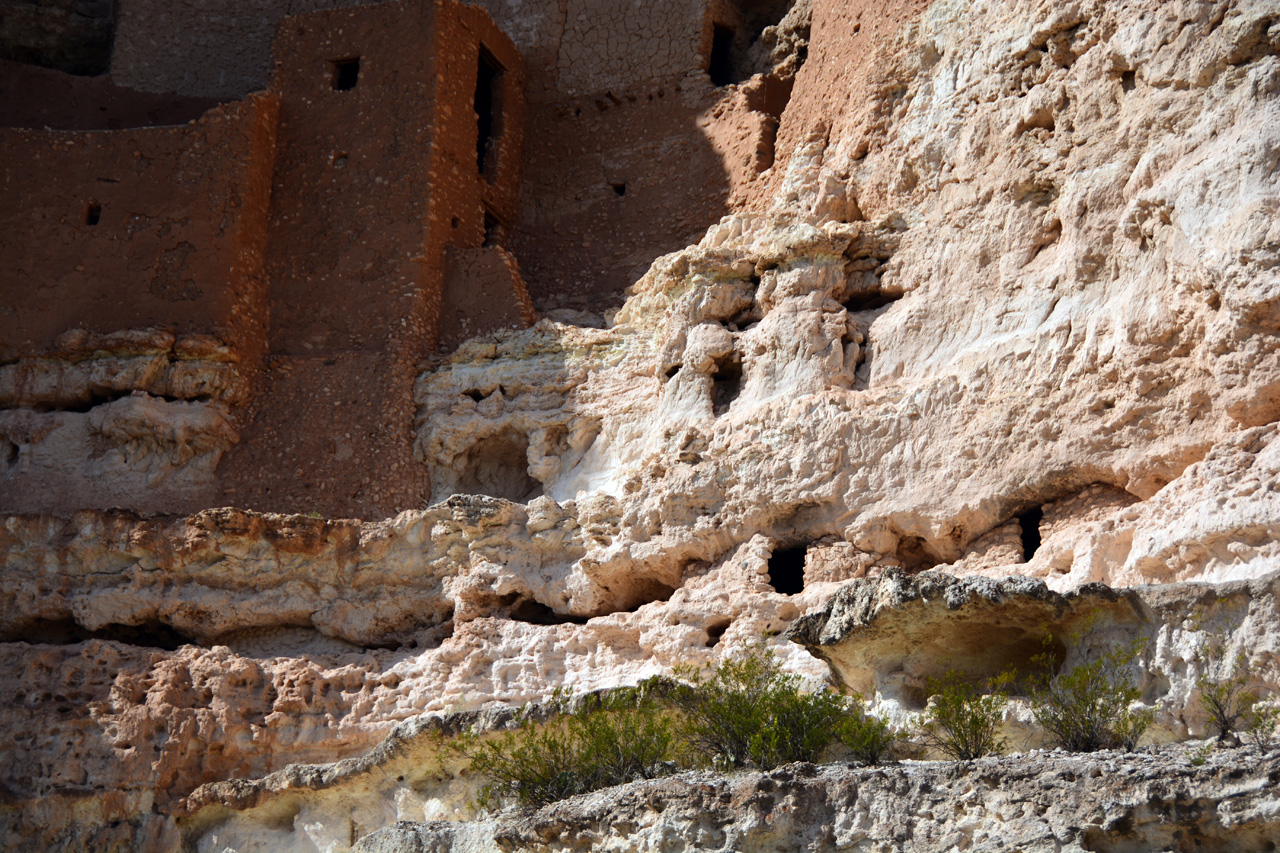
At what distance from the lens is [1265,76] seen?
31.1ft

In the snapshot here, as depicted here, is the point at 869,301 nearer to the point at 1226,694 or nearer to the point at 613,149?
the point at 613,149

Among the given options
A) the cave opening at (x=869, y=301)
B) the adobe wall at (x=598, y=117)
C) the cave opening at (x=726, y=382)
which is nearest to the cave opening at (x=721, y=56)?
the adobe wall at (x=598, y=117)

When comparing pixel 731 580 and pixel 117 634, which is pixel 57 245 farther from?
pixel 731 580

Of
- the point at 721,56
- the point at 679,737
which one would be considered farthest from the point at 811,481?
the point at 721,56

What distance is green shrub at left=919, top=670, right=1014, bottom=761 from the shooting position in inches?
288

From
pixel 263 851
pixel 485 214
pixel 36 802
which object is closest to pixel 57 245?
pixel 485 214

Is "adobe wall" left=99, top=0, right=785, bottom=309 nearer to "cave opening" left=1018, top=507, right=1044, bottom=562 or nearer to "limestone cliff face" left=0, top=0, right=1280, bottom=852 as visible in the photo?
"limestone cliff face" left=0, top=0, right=1280, bottom=852

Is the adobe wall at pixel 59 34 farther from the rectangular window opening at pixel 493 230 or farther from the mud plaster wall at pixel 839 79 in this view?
Answer: the mud plaster wall at pixel 839 79

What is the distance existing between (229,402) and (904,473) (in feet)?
21.6

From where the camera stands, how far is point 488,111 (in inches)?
642

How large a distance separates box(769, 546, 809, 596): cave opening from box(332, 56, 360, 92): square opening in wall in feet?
23.8

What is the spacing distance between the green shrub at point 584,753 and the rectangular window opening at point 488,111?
827 cm

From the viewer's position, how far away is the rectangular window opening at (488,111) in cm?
1577

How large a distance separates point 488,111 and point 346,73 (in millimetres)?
1578
